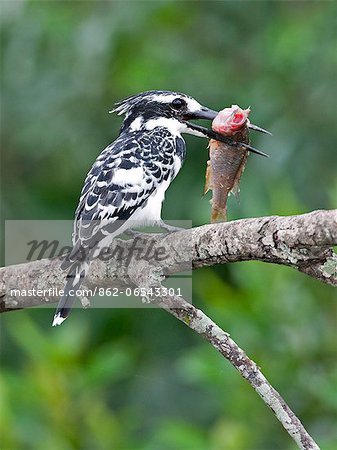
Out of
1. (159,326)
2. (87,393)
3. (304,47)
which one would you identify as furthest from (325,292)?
(159,326)

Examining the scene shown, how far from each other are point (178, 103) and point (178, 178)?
152 cm

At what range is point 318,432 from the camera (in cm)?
388

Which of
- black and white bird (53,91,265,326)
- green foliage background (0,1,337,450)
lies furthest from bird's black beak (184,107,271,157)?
green foliage background (0,1,337,450)

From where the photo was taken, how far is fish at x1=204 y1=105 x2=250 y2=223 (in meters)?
3.20

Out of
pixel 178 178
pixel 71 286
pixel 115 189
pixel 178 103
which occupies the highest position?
pixel 178 178

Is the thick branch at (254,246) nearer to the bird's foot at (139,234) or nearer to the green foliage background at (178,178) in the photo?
the bird's foot at (139,234)

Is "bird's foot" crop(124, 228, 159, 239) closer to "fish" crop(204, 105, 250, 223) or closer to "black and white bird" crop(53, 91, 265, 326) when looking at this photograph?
"black and white bird" crop(53, 91, 265, 326)

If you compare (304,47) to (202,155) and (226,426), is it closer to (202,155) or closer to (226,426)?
(202,155)

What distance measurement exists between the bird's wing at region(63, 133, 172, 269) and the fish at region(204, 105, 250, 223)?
0.25 m

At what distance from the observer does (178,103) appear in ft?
12.1

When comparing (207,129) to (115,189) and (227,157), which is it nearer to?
(227,157)

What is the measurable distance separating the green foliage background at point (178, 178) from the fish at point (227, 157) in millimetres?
775

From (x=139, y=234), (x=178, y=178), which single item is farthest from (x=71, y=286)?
(x=178, y=178)

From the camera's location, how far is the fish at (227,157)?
3203mm
